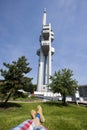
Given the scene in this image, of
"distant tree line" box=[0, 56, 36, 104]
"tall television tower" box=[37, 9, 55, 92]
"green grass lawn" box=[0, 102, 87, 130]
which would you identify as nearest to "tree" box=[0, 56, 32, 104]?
"distant tree line" box=[0, 56, 36, 104]

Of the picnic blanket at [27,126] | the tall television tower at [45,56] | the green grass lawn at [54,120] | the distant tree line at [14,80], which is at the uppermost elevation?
the tall television tower at [45,56]

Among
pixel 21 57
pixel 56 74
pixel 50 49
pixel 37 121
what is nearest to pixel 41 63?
pixel 50 49

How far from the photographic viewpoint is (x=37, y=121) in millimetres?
5988

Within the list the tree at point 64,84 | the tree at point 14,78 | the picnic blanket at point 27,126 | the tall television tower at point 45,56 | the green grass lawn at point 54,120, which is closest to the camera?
the picnic blanket at point 27,126

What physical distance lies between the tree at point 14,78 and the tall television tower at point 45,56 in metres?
56.3

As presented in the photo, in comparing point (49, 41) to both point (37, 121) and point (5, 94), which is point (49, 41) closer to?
point (5, 94)

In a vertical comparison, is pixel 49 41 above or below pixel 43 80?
above

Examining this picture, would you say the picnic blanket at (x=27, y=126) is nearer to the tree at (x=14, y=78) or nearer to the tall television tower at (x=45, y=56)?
the tree at (x=14, y=78)

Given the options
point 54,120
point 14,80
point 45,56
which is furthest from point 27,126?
point 45,56

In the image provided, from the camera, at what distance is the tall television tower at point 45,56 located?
91.2 m

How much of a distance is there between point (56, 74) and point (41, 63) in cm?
4672

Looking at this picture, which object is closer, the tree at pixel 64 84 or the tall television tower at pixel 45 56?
the tree at pixel 64 84

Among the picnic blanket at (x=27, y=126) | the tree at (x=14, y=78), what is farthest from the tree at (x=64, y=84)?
the picnic blanket at (x=27, y=126)

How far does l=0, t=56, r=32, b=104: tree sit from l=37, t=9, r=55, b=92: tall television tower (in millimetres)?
56314
